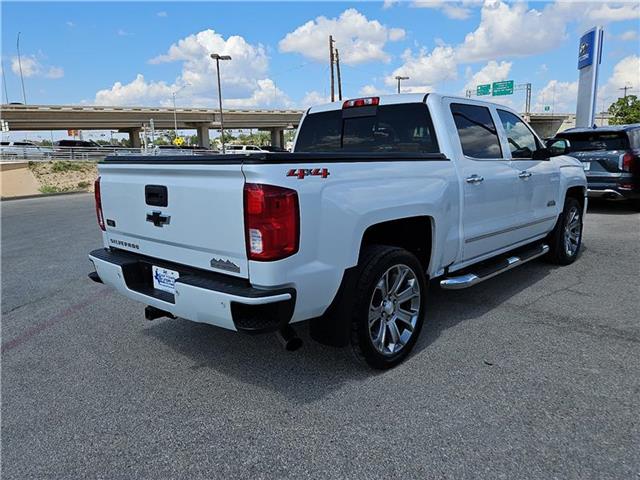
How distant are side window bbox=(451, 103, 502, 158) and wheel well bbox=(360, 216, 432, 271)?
2.91ft

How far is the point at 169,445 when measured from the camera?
8.57ft

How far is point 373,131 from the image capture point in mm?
4504

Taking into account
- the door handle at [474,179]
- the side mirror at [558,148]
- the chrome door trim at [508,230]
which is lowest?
the chrome door trim at [508,230]

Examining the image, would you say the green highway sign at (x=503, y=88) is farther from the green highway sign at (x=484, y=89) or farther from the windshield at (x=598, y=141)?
the windshield at (x=598, y=141)

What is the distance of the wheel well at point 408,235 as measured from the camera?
11.8 feet

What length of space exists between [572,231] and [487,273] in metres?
2.85

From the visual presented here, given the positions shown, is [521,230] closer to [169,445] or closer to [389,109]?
[389,109]

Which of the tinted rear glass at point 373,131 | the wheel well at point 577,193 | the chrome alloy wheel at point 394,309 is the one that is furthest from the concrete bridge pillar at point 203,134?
the chrome alloy wheel at point 394,309

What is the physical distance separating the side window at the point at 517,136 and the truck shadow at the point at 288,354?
156 centimetres

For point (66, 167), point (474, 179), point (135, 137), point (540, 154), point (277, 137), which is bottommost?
point (66, 167)

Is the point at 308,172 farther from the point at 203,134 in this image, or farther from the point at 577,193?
the point at 203,134

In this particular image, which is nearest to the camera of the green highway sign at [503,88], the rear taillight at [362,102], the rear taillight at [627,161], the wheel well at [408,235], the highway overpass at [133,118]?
the wheel well at [408,235]

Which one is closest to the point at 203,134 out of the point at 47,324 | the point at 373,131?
the point at 47,324

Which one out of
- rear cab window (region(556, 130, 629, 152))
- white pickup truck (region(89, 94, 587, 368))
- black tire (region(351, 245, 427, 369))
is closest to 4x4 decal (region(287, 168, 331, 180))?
white pickup truck (region(89, 94, 587, 368))
